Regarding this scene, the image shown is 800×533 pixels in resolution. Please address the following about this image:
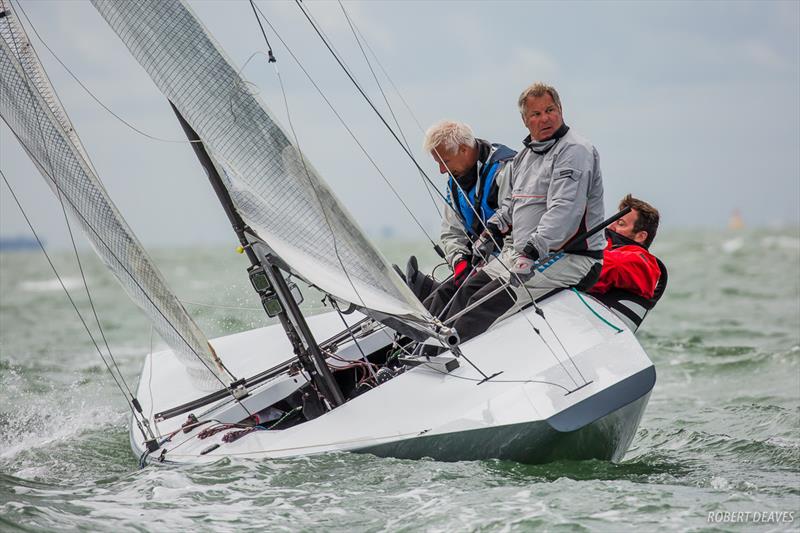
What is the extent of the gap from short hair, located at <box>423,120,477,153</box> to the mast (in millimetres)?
931

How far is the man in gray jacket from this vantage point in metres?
3.84

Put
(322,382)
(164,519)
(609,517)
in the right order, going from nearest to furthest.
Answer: (609,517) → (164,519) → (322,382)

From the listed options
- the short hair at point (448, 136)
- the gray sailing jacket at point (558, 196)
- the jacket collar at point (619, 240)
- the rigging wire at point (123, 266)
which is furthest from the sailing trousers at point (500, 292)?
the rigging wire at point (123, 266)

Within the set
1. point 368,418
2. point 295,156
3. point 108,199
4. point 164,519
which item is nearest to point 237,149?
point 295,156

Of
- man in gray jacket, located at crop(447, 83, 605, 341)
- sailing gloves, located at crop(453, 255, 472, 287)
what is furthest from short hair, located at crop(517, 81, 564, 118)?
sailing gloves, located at crop(453, 255, 472, 287)

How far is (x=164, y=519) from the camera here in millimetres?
3301

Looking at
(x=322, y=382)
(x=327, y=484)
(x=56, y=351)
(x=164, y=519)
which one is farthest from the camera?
(x=56, y=351)

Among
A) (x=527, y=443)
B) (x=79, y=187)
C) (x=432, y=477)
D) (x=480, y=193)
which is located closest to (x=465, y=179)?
(x=480, y=193)

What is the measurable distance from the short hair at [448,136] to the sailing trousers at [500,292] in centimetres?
57

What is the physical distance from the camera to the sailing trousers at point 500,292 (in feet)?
13.3

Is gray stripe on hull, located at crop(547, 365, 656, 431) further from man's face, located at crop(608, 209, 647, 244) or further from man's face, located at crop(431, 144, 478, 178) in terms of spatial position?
man's face, located at crop(431, 144, 478, 178)

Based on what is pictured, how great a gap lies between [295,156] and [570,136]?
1172 mm

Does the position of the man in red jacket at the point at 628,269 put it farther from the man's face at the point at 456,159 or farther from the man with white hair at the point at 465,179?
the man's face at the point at 456,159

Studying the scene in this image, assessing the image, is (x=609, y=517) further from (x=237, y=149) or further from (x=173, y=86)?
(x=173, y=86)
